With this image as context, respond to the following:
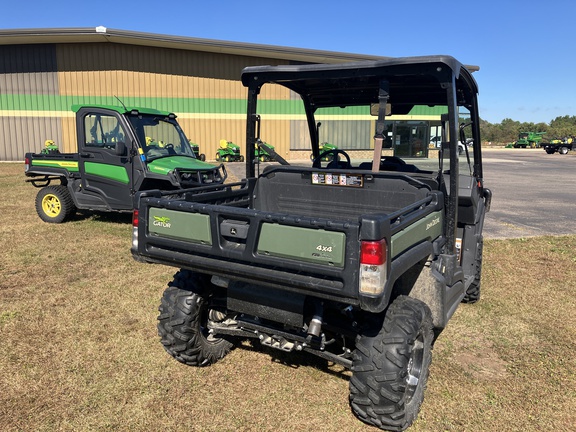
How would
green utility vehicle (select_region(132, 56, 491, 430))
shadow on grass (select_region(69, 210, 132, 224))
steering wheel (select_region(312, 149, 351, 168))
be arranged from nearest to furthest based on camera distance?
green utility vehicle (select_region(132, 56, 491, 430)) → steering wheel (select_region(312, 149, 351, 168)) → shadow on grass (select_region(69, 210, 132, 224))

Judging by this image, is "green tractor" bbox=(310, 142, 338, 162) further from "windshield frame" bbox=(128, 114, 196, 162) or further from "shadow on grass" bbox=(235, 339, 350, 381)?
"windshield frame" bbox=(128, 114, 196, 162)

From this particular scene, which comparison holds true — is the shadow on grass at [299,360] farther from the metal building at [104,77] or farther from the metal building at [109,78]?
the metal building at [104,77]

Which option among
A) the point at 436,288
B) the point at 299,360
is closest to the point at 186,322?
the point at 299,360

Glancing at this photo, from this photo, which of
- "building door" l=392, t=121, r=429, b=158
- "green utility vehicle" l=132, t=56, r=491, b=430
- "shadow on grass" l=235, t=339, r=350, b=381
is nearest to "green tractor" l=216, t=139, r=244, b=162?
"green utility vehicle" l=132, t=56, r=491, b=430

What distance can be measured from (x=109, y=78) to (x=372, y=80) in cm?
2278

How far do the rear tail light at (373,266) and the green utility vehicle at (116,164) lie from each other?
18.8 feet

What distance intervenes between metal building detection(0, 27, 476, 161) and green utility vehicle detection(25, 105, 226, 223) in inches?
564

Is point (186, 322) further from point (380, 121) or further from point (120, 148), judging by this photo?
point (120, 148)

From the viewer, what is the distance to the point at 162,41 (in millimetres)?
22297

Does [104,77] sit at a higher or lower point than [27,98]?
higher

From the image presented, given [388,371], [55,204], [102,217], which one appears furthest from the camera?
[102,217]

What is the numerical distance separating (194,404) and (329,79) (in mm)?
2535

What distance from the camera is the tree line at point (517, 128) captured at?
66.6 meters

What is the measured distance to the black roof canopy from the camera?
298 cm
